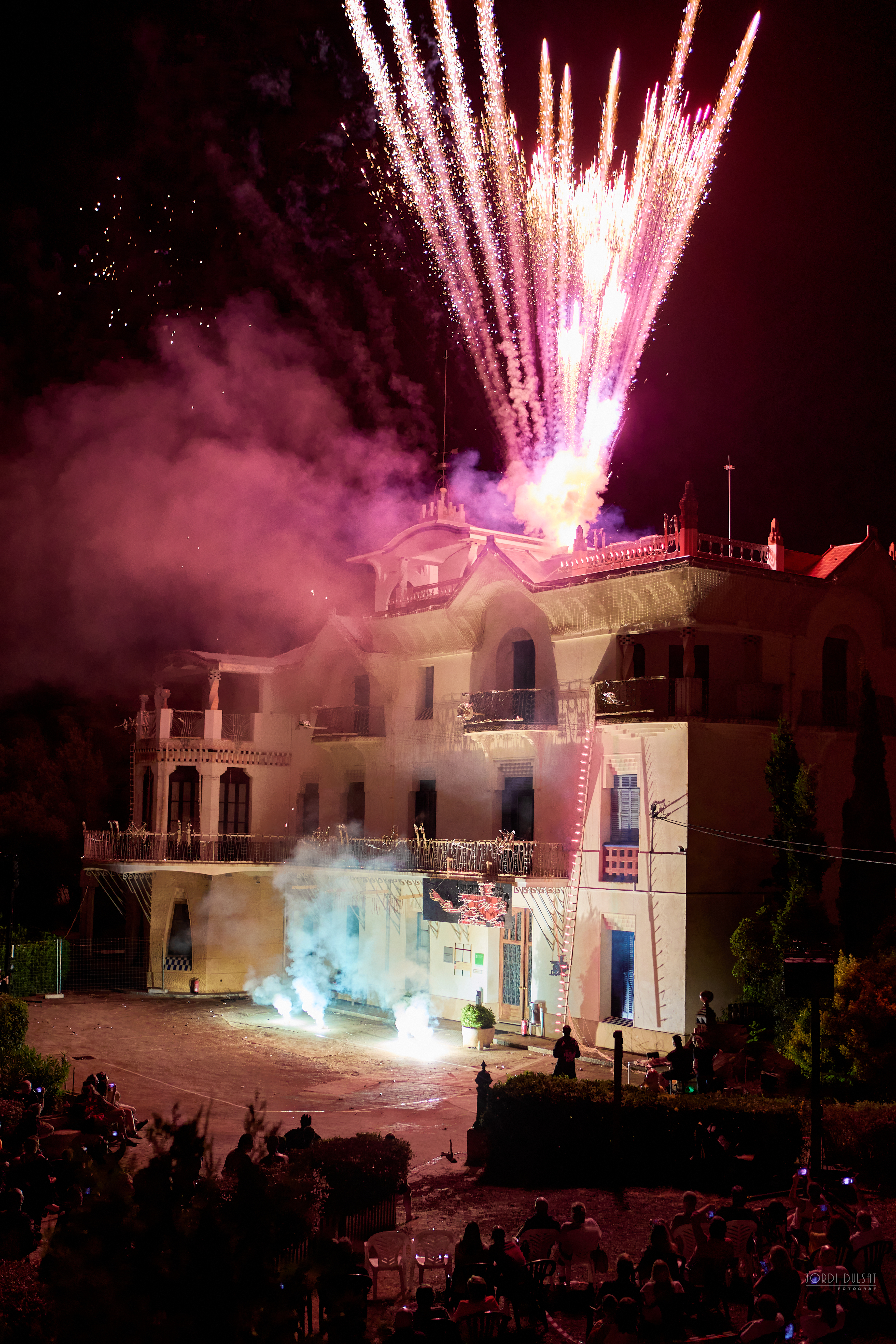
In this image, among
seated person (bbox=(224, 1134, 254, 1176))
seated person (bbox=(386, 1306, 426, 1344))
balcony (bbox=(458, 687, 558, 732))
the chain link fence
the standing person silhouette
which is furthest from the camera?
the chain link fence

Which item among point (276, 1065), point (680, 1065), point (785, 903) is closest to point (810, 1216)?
point (680, 1065)

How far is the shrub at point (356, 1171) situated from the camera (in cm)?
1380

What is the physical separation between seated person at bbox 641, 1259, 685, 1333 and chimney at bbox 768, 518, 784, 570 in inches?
719

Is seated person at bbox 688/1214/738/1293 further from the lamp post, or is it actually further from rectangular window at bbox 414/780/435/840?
rectangular window at bbox 414/780/435/840

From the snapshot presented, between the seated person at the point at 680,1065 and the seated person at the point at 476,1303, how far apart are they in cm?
1035

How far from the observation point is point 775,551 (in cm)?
2583

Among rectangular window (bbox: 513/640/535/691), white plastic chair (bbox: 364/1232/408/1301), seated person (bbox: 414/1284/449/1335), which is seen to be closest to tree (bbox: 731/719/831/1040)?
rectangular window (bbox: 513/640/535/691)

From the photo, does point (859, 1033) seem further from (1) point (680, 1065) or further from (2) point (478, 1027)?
(2) point (478, 1027)

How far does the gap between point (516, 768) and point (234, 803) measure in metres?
10.6

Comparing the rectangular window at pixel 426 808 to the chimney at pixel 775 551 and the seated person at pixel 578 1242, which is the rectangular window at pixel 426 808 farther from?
the seated person at pixel 578 1242

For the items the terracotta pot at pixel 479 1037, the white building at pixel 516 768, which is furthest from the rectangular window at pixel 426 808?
the terracotta pot at pixel 479 1037

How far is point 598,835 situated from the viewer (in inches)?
1055

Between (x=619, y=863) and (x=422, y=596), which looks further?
(x=422, y=596)

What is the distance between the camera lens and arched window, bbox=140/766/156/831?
119 ft
